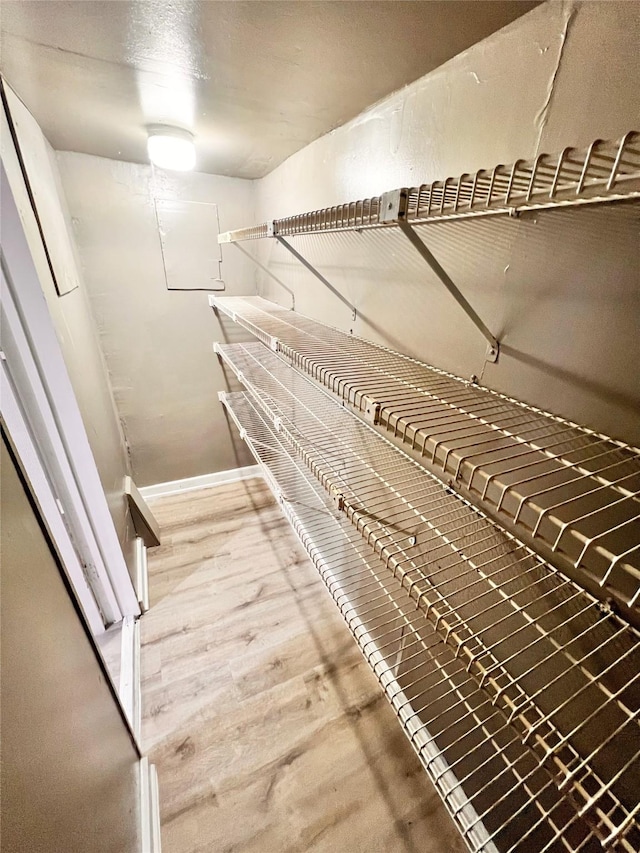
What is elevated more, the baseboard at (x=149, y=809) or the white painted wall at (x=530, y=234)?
the white painted wall at (x=530, y=234)

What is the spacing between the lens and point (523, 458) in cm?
62

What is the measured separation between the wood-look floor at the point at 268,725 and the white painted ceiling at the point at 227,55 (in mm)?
1852

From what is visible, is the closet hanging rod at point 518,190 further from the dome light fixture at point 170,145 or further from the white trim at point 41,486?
the white trim at point 41,486

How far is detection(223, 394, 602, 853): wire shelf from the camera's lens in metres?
0.54

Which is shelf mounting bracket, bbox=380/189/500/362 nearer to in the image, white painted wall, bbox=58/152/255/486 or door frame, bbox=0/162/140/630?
door frame, bbox=0/162/140/630

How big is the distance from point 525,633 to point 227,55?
139 centimetres

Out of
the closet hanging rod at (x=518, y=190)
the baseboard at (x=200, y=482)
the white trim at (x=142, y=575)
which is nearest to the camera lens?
the closet hanging rod at (x=518, y=190)

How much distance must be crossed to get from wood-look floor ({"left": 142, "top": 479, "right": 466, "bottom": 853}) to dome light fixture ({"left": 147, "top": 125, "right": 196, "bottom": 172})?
72.0 inches

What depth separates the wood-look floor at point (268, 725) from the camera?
0.98 meters

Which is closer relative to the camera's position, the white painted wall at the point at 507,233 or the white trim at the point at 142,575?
the white painted wall at the point at 507,233

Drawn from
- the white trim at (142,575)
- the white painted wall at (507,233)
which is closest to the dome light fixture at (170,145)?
the white painted wall at (507,233)

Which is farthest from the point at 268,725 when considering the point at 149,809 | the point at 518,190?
the point at 518,190

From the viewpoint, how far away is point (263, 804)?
1016 millimetres

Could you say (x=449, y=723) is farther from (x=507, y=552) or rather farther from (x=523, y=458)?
(x=523, y=458)
